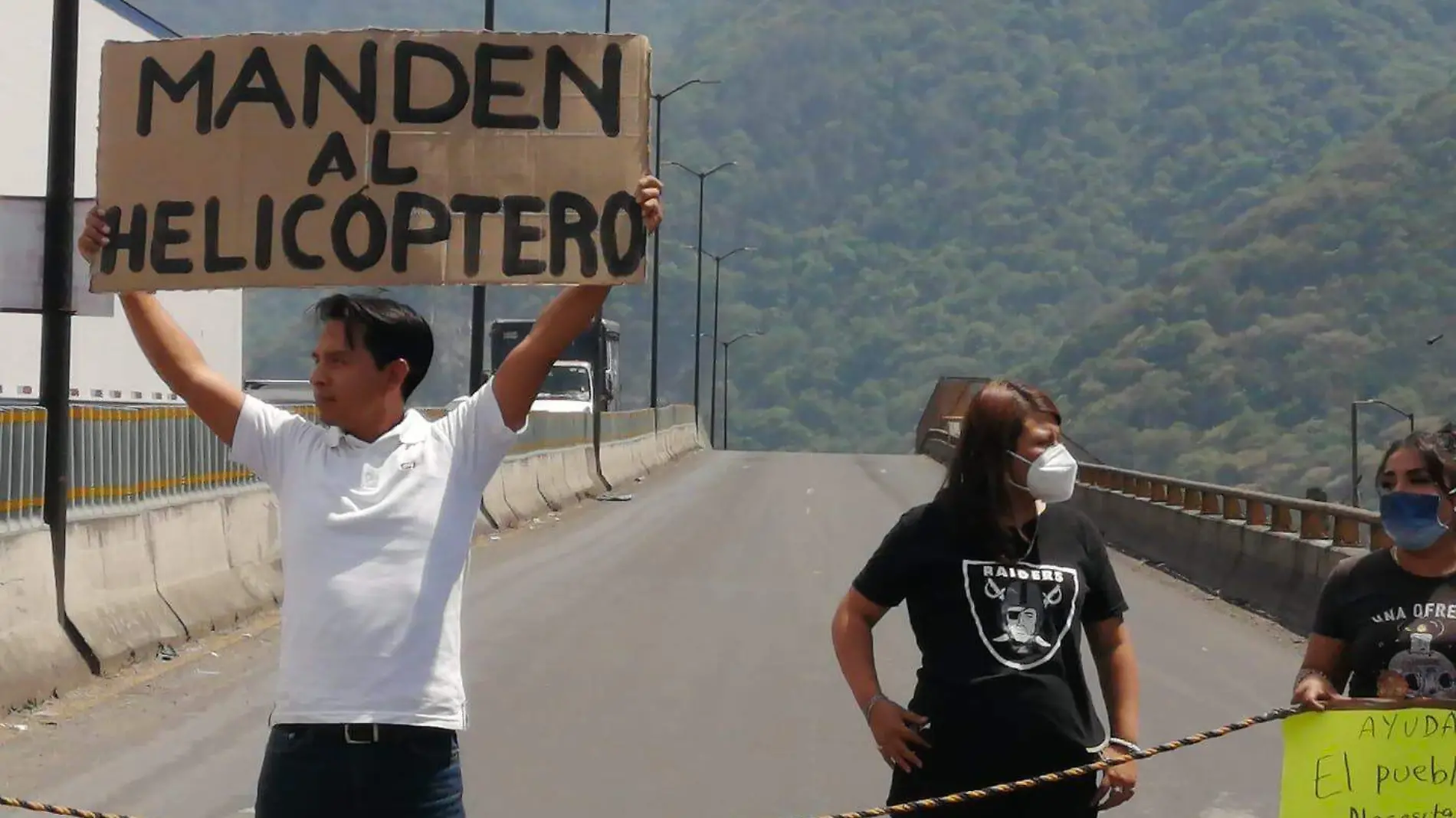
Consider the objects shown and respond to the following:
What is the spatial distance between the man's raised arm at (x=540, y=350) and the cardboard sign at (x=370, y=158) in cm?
29

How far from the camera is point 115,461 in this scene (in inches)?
576

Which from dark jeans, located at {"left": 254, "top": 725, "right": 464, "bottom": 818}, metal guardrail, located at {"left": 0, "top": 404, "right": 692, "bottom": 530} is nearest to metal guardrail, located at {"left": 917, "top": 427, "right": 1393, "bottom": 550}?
dark jeans, located at {"left": 254, "top": 725, "right": 464, "bottom": 818}

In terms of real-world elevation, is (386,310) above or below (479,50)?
below

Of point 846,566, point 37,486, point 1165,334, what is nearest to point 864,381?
point 1165,334

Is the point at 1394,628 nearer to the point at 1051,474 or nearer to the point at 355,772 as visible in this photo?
the point at 1051,474

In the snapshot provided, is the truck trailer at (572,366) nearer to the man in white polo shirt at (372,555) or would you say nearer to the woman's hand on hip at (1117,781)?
the woman's hand on hip at (1117,781)

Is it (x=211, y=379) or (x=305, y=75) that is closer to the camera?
(x=211, y=379)

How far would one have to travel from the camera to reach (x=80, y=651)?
1253cm

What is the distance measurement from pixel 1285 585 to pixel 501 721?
29.7 ft

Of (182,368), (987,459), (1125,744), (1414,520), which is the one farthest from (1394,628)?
(182,368)

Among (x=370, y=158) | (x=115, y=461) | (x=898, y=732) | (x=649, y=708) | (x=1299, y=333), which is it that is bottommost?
(x=649, y=708)

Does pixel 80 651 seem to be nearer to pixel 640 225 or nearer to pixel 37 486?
pixel 37 486

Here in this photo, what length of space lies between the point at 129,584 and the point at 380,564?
9.71 metres

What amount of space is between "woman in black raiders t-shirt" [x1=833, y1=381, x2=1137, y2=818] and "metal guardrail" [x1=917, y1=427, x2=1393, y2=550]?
5.05 meters
